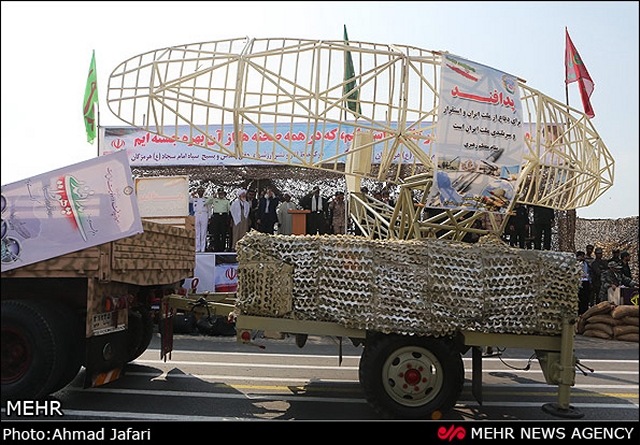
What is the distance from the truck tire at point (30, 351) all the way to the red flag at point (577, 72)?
1007cm

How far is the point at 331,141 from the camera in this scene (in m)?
13.1

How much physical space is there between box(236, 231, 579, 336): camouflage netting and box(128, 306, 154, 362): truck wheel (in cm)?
211

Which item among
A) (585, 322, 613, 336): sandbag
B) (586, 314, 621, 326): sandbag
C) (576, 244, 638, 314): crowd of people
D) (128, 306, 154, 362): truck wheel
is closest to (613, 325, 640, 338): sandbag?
(585, 322, 613, 336): sandbag

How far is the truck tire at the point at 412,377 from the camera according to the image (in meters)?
5.03

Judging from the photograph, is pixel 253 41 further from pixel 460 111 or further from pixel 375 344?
pixel 375 344

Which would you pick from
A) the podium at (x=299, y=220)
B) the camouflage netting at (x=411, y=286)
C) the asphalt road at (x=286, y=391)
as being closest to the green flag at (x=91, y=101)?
the podium at (x=299, y=220)

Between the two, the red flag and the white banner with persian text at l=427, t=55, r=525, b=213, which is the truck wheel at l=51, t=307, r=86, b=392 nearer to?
the white banner with persian text at l=427, t=55, r=525, b=213

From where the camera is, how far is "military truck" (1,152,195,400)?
4.97 m

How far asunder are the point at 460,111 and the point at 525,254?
164 centimetres

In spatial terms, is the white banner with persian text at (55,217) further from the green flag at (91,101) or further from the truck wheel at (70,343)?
the green flag at (91,101)

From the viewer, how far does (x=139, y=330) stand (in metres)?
6.80

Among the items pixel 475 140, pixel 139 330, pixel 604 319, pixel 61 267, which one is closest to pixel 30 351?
pixel 61 267

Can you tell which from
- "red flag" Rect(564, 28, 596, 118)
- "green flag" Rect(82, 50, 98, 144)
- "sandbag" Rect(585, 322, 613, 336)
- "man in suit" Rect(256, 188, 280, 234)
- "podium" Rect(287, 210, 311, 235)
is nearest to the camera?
"sandbag" Rect(585, 322, 613, 336)
